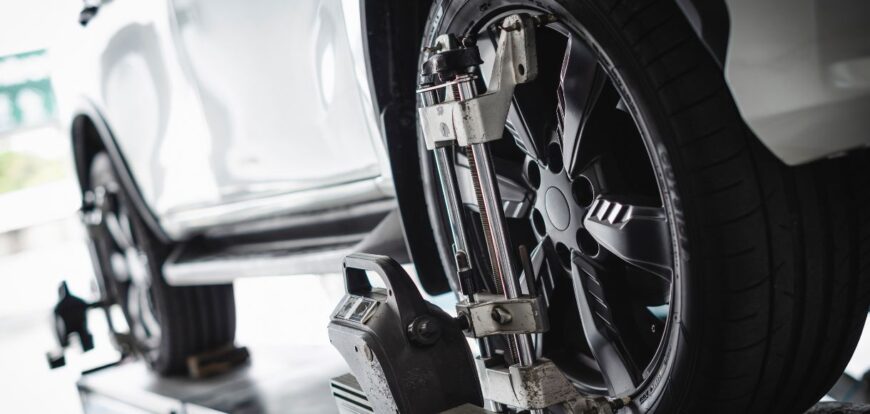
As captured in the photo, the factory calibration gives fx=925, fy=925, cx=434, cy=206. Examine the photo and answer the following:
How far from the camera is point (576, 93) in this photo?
1.33m

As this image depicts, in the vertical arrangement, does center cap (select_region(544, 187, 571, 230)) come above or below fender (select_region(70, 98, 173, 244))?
below

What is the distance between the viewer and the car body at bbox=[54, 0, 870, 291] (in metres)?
0.95

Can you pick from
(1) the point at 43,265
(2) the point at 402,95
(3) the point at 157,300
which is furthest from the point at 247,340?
(1) the point at 43,265

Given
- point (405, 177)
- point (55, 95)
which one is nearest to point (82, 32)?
point (55, 95)

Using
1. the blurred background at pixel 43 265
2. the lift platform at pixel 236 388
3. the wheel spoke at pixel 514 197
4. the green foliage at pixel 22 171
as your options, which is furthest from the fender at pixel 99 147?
the green foliage at pixel 22 171

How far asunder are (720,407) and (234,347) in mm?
2369

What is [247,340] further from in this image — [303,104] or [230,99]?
[303,104]

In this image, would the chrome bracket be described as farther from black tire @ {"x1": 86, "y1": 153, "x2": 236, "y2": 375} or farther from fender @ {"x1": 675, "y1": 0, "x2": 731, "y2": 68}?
black tire @ {"x1": 86, "y1": 153, "x2": 236, "y2": 375}

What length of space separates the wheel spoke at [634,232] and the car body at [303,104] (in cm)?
30

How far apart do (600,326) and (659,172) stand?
1.12 feet

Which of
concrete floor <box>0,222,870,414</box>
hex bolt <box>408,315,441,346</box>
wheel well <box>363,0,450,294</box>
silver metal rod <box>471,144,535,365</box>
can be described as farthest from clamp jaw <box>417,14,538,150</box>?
concrete floor <box>0,222,870,414</box>

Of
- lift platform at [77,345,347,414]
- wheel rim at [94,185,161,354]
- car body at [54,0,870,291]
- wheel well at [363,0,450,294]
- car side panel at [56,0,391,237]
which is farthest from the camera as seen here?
wheel rim at [94,185,161,354]

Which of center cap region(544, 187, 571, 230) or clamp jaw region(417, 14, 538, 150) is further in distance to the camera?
center cap region(544, 187, 571, 230)

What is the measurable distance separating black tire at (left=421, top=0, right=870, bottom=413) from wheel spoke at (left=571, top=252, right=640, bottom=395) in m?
0.13
